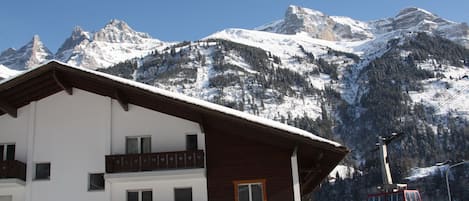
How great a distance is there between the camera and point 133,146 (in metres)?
24.8

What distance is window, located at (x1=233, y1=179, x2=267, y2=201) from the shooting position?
909 inches

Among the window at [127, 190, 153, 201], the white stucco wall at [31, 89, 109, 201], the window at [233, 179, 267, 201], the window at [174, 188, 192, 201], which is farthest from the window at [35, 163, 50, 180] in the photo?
the window at [233, 179, 267, 201]

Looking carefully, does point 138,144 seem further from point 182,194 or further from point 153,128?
point 182,194

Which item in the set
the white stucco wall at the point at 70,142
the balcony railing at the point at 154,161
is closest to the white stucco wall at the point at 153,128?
the white stucco wall at the point at 70,142

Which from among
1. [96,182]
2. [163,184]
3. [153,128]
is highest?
[153,128]

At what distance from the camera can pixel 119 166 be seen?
2342cm

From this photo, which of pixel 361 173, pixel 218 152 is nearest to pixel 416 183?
pixel 361 173

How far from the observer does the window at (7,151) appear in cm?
2489

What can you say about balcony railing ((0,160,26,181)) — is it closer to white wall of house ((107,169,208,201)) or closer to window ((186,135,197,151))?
white wall of house ((107,169,208,201))

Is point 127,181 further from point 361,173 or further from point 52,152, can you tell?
point 361,173

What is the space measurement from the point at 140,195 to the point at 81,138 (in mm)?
3496

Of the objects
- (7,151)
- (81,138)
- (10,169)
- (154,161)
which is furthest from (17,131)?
(154,161)

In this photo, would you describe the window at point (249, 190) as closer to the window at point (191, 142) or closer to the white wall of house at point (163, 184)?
the white wall of house at point (163, 184)

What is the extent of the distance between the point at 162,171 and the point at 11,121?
7298mm
